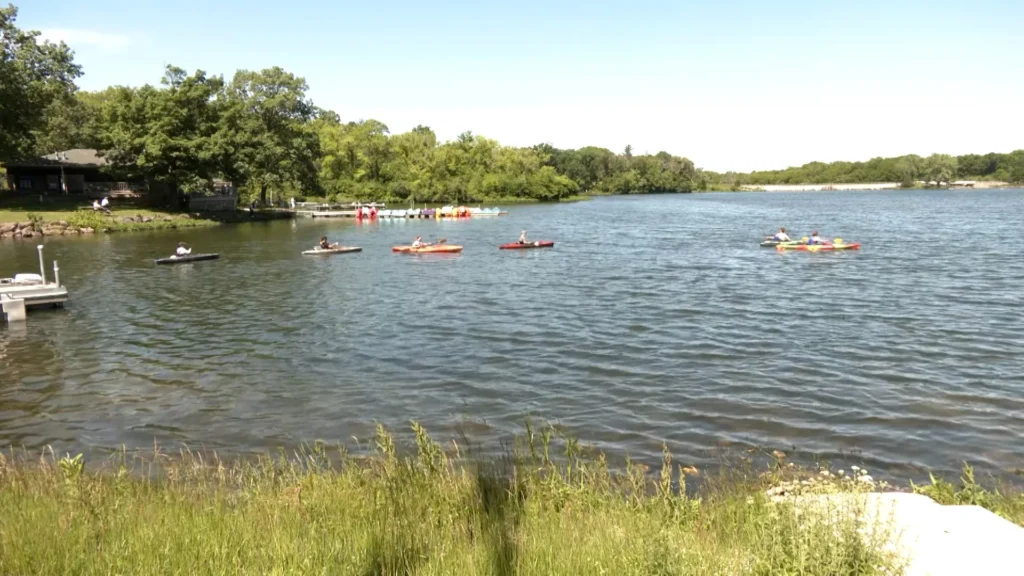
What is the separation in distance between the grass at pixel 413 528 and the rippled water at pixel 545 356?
3974 millimetres

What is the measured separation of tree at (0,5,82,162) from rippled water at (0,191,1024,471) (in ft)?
85.1

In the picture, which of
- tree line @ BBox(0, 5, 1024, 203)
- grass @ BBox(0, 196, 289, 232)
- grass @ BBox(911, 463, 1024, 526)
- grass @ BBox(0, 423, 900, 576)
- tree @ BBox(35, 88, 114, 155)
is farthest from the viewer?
tree @ BBox(35, 88, 114, 155)

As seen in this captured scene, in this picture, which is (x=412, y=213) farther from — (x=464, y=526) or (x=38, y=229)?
(x=464, y=526)

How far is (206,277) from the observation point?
31266mm

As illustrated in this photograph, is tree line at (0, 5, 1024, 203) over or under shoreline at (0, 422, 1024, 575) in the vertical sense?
over

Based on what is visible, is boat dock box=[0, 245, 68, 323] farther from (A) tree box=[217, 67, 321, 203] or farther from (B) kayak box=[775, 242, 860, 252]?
(A) tree box=[217, 67, 321, 203]

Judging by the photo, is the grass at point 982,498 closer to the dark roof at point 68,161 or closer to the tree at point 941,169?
the dark roof at point 68,161

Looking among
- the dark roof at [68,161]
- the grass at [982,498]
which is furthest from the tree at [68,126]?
the grass at [982,498]

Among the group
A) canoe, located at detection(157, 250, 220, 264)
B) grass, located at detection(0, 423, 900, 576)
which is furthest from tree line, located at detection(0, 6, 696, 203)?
grass, located at detection(0, 423, 900, 576)

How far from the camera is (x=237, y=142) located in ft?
204

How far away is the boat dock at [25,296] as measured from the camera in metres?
21.3

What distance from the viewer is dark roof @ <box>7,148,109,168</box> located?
2302 inches

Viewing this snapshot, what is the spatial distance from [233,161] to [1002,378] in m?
60.3

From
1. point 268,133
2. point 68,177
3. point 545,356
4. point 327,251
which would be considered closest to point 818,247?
point 545,356
